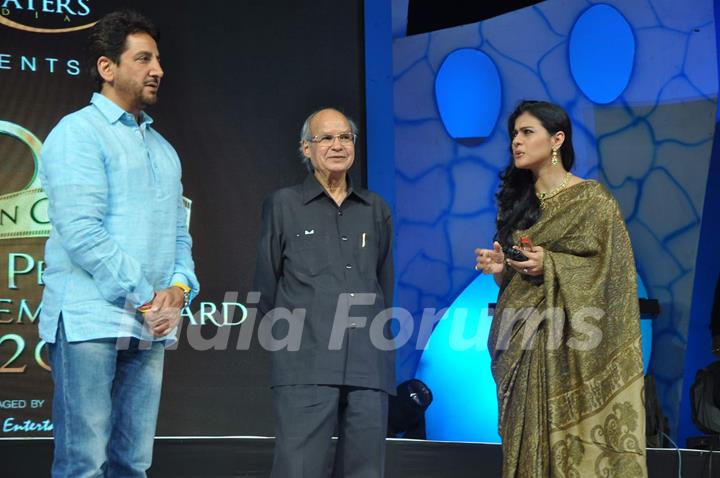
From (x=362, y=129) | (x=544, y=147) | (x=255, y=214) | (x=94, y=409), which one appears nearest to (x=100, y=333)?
(x=94, y=409)

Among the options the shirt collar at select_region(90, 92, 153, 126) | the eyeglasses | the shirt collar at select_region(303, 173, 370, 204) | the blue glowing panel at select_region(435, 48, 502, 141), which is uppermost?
the blue glowing panel at select_region(435, 48, 502, 141)

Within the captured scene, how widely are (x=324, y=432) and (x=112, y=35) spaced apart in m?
1.34

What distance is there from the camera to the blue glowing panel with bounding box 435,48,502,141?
595cm

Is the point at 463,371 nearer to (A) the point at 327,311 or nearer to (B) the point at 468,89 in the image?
(B) the point at 468,89

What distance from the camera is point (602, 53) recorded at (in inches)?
232

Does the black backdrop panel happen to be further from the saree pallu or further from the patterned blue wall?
the saree pallu

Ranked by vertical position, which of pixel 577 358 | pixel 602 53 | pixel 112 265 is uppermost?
pixel 602 53

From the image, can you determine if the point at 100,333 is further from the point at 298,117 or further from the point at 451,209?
the point at 451,209

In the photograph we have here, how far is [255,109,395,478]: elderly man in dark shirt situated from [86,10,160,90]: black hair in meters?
0.73

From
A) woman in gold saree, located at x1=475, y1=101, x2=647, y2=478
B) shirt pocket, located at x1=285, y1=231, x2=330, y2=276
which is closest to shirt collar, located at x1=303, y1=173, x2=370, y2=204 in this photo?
shirt pocket, located at x1=285, y1=231, x2=330, y2=276

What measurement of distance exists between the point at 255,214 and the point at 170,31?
0.96m

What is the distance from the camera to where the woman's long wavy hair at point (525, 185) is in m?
3.37

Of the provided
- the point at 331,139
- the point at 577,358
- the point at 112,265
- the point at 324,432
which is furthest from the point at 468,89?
the point at 112,265

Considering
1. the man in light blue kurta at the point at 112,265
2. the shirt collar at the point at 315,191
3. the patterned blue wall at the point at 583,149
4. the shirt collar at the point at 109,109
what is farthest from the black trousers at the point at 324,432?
the patterned blue wall at the point at 583,149
